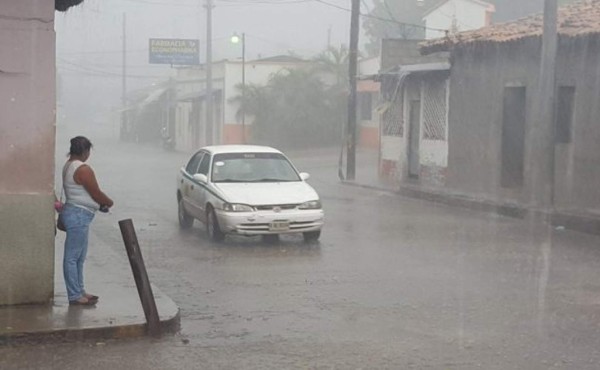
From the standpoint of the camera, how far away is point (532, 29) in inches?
841

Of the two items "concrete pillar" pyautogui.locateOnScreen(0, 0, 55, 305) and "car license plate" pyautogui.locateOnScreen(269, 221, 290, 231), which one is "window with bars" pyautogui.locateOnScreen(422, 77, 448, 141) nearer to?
"car license plate" pyautogui.locateOnScreen(269, 221, 290, 231)

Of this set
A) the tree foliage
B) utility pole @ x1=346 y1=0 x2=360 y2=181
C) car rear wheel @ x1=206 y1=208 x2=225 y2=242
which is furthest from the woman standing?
the tree foliage

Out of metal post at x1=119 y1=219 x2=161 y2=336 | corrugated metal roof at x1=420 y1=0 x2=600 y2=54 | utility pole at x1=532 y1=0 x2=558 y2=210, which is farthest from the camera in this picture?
corrugated metal roof at x1=420 y1=0 x2=600 y2=54

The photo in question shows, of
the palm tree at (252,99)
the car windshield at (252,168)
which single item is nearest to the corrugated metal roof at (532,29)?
the car windshield at (252,168)

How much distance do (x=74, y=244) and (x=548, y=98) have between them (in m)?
12.0

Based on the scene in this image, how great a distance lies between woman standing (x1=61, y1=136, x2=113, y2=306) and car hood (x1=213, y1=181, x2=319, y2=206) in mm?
5283

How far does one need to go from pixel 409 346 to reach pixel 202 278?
410 centimetres

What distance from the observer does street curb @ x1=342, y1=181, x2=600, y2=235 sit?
16.9 meters

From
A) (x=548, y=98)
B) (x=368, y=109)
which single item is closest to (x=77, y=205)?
(x=548, y=98)

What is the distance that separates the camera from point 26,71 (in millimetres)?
8602

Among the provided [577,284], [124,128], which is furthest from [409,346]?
[124,128]

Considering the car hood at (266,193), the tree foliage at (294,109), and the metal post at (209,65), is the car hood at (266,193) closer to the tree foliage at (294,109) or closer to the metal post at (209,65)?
the metal post at (209,65)

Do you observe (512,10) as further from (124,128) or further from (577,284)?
(577,284)

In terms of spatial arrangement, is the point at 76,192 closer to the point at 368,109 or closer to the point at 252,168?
the point at 252,168
